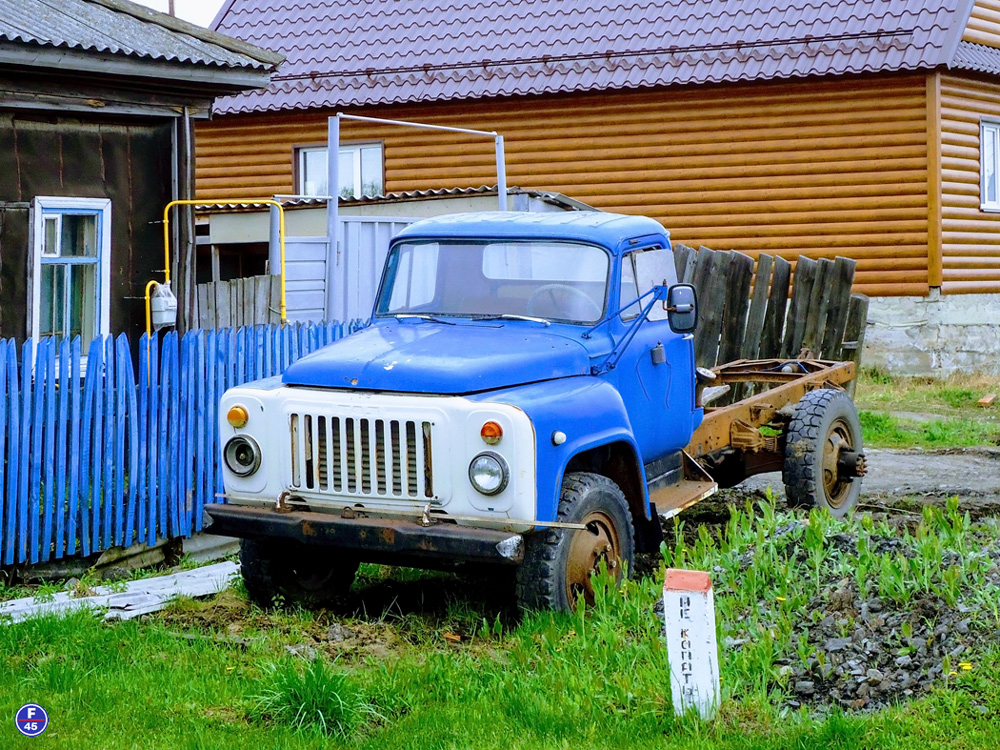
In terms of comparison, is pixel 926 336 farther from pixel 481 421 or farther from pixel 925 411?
pixel 481 421

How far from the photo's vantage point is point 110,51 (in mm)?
9234

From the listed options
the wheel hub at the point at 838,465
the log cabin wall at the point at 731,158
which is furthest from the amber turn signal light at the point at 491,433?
the log cabin wall at the point at 731,158

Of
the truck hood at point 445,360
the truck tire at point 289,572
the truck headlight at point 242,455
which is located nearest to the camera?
the truck hood at point 445,360

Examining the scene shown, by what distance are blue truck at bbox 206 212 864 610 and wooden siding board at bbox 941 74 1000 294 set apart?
414 inches

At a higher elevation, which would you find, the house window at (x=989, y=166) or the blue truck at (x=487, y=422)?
the house window at (x=989, y=166)

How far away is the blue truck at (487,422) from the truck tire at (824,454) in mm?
767

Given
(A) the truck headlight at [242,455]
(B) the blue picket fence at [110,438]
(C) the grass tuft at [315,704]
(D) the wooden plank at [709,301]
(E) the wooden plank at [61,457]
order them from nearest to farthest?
(C) the grass tuft at [315,704], (A) the truck headlight at [242,455], (B) the blue picket fence at [110,438], (E) the wooden plank at [61,457], (D) the wooden plank at [709,301]

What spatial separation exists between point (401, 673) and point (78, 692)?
1.21 metres

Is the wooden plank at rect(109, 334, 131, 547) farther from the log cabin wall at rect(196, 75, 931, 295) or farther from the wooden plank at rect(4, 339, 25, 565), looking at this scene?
the log cabin wall at rect(196, 75, 931, 295)

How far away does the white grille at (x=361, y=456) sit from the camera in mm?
5672

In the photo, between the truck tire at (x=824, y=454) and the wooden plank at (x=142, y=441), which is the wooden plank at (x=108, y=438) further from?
the truck tire at (x=824, y=454)

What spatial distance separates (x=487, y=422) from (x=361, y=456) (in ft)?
2.06

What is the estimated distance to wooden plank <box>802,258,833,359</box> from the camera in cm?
1254

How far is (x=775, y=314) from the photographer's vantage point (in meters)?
12.5
